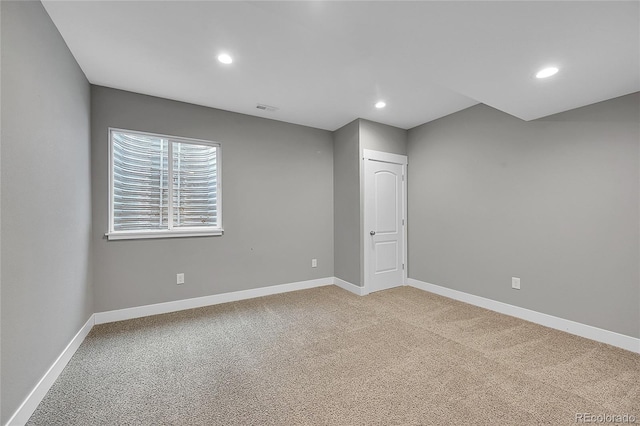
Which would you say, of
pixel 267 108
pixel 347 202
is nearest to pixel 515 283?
pixel 347 202

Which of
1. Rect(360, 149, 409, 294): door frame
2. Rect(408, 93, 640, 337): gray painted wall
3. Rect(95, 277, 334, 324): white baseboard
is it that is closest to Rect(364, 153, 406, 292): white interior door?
Rect(360, 149, 409, 294): door frame

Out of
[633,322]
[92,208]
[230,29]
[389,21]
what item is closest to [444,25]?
[389,21]

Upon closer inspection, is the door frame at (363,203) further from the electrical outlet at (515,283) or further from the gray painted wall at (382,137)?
the electrical outlet at (515,283)

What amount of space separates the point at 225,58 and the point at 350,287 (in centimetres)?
331

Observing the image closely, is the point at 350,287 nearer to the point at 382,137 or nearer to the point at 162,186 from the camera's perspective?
the point at 382,137

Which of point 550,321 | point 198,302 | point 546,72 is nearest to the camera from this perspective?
point 546,72

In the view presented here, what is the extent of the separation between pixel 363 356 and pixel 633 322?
2.40 metres

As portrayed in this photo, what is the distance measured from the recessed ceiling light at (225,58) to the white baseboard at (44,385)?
2.72 m

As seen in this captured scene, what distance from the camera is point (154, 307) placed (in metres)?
3.12

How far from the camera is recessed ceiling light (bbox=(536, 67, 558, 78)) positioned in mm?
1959

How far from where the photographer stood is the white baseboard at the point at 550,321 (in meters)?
2.33

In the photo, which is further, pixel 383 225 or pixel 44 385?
pixel 383 225

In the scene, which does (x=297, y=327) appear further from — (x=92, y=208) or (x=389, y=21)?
(x=389, y=21)

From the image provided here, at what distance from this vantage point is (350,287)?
158 inches
